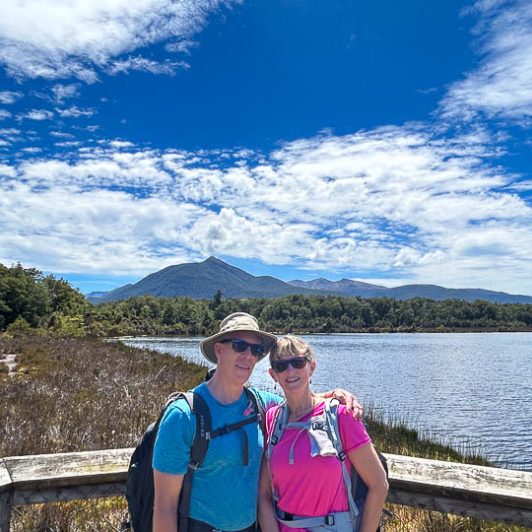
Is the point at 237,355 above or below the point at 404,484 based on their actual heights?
above

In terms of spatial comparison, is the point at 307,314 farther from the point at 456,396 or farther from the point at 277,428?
the point at 277,428

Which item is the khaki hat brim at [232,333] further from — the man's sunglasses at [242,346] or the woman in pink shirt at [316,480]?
the woman in pink shirt at [316,480]

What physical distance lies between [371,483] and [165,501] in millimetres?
847

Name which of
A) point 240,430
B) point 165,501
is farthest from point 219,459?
point 165,501

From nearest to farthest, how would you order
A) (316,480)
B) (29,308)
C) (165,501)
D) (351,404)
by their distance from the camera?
(165,501), (316,480), (351,404), (29,308)

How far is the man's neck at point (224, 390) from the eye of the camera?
2018 millimetres

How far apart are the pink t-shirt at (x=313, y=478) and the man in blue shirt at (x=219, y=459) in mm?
104

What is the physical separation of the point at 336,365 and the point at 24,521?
82.9ft

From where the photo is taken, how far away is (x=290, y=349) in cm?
219

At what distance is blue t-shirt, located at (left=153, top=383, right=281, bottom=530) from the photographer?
179 cm

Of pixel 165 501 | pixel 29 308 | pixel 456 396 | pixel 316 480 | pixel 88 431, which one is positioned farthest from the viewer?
pixel 29 308

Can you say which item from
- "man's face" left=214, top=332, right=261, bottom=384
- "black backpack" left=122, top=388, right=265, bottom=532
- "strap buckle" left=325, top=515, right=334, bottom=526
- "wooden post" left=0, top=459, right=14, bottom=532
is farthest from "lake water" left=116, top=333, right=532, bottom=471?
"wooden post" left=0, top=459, right=14, bottom=532

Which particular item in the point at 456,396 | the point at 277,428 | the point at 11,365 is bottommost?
the point at 456,396

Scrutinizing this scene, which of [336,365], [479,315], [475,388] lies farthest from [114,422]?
[479,315]
